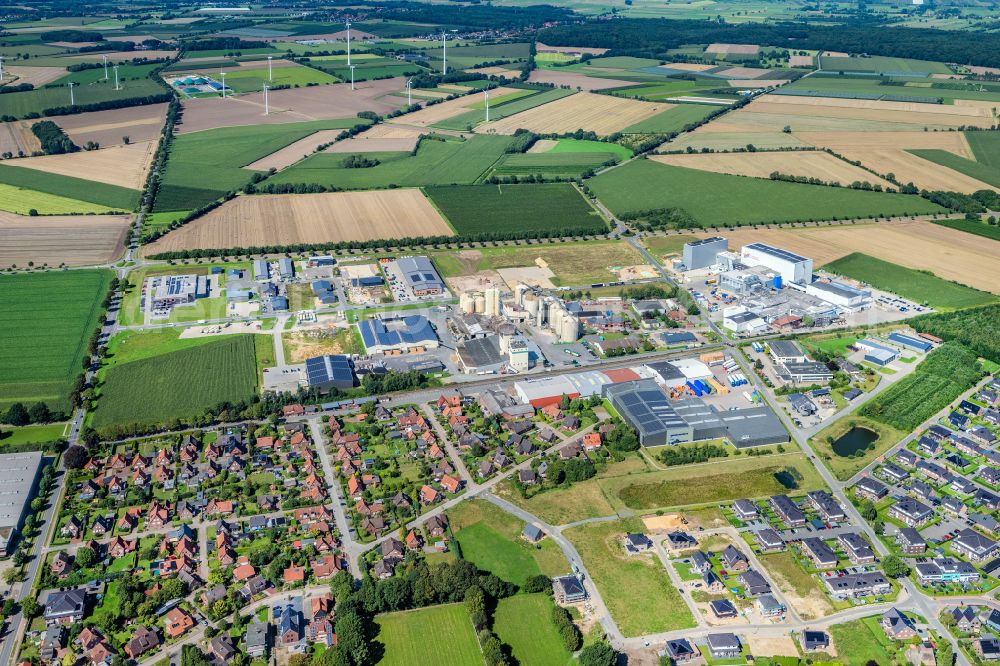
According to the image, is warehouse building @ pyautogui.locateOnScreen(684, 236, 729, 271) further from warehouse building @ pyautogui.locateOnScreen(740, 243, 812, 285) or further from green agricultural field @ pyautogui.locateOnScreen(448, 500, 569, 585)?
green agricultural field @ pyautogui.locateOnScreen(448, 500, 569, 585)

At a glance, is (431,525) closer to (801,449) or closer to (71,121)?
(801,449)

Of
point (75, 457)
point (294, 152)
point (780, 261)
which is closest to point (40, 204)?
point (294, 152)

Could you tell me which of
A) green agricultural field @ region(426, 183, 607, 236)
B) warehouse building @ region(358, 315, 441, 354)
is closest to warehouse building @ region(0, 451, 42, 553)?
warehouse building @ region(358, 315, 441, 354)

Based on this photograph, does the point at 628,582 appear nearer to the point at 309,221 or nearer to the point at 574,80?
the point at 309,221

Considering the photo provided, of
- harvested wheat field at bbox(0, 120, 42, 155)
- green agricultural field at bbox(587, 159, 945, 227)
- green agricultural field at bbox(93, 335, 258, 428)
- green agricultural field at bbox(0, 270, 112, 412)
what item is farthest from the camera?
harvested wheat field at bbox(0, 120, 42, 155)

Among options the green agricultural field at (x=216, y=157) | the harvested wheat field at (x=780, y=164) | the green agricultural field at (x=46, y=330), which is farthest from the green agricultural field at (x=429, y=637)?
the harvested wheat field at (x=780, y=164)

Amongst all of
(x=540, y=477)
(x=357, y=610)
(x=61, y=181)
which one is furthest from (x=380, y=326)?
(x=61, y=181)
